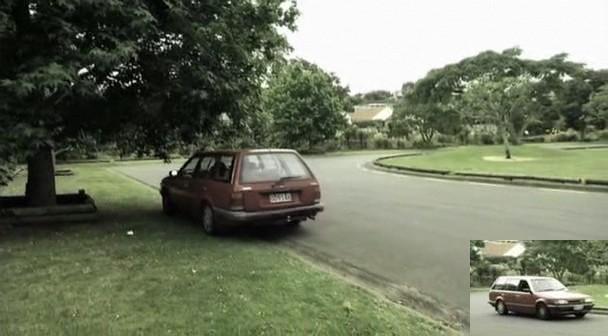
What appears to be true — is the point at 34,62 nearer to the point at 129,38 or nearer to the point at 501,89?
the point at 129,38

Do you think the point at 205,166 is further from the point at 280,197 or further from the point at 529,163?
the point at 529,163

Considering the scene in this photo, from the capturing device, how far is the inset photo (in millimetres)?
2559

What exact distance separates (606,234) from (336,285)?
5343mm

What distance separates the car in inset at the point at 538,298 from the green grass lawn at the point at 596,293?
0.07ft

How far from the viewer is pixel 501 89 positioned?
26.0 meters

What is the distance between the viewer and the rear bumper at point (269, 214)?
760 cm

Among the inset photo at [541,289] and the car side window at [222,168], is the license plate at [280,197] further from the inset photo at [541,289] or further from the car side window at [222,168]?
the inset photo at [541,289]

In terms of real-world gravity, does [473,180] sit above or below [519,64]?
below

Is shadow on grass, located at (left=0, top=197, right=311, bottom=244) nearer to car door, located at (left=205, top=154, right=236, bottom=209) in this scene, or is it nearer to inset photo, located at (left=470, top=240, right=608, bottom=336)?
car door, located at (left=205, top=154, right=236, bottom=209)

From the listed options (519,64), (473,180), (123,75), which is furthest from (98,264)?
A: (519,64)

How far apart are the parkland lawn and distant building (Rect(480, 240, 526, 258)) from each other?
4.30 ft

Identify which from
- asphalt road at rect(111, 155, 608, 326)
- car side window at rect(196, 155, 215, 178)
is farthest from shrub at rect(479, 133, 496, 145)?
car side window at rect(196, 155, 215, 178)

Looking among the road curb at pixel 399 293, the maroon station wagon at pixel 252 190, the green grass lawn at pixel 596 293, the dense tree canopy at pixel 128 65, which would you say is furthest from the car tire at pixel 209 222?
the green grass lawn at pixel 596 293

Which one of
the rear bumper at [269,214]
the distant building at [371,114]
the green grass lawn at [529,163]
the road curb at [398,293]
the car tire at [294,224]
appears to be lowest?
the road curb at [398,293]
